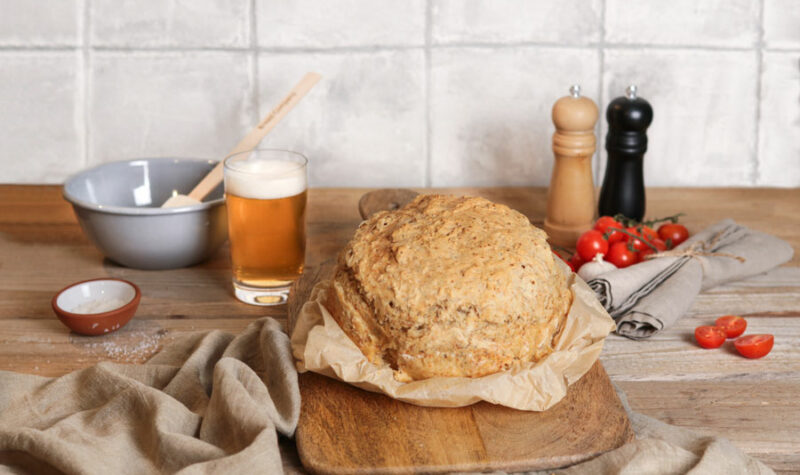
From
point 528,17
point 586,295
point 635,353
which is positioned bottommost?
point 635,353

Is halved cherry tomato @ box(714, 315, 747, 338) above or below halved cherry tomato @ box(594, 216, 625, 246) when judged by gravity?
below

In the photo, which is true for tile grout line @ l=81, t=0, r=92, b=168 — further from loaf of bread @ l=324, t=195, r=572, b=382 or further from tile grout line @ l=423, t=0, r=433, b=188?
loaf of bread @ l=324, t=195, r=572, b=382

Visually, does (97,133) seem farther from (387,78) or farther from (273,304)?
(273,304)

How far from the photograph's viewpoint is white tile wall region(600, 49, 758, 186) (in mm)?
2309

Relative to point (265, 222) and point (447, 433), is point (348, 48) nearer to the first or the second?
point (265, 222)

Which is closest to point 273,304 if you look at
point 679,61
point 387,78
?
point 387,78

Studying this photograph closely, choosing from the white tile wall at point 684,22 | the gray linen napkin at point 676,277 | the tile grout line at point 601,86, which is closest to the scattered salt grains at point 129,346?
the gray linen napkin at point 676,277

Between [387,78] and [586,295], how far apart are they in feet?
3.75

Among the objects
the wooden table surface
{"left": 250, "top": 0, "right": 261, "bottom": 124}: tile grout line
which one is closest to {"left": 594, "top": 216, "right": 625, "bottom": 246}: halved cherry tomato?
the wooden table surface

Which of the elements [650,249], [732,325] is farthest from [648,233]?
[732,325]

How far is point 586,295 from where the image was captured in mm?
1380

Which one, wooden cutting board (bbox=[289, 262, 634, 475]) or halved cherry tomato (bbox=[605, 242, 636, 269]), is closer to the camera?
wooden cutting board (bbox=[289, 262, 634, 475])

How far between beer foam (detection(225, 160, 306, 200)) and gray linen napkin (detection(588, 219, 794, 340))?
61 centimetres

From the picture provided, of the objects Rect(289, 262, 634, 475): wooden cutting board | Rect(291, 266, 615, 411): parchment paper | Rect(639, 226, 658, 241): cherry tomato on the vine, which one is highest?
Rect(639, 226, 658, 241): cherry tomato on the vine
